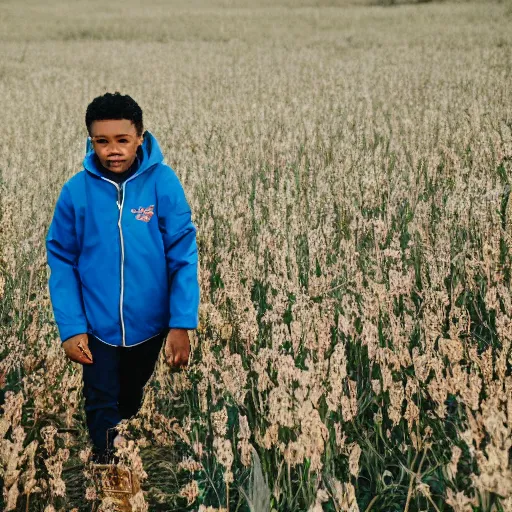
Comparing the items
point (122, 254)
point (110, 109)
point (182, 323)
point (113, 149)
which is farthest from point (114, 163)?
point (182, 323)

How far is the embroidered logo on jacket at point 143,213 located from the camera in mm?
1950

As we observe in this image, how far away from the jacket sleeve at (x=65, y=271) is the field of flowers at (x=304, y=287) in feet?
0.52

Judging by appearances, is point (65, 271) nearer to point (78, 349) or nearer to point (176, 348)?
point (78, 349)

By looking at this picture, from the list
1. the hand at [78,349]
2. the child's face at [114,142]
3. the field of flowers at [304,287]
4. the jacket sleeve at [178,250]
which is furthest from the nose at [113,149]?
the hand at [78,349]

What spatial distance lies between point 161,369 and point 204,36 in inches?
767

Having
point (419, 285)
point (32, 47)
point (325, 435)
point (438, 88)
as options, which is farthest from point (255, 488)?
point (32, 47)

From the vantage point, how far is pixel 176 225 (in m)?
1.99

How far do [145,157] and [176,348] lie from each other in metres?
0.60

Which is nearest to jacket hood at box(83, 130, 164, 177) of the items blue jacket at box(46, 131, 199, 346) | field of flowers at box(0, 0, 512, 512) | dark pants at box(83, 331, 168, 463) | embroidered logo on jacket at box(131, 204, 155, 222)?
blue jacket at box(46, 131, 199, 346)

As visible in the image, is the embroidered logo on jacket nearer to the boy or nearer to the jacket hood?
the boy

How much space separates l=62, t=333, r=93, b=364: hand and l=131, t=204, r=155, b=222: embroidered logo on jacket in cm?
40

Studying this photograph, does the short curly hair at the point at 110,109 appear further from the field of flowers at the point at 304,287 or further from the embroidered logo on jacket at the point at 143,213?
the field of flowers at the point at 304,287

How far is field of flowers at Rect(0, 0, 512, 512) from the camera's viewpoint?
1.69 meters

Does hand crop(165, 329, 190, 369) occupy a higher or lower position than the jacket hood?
lower
